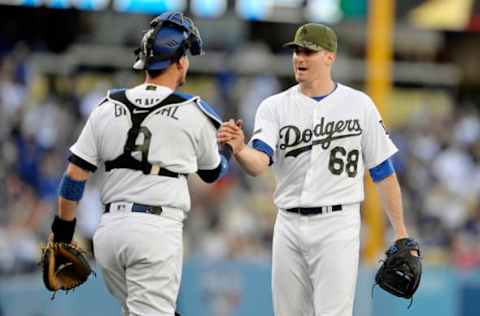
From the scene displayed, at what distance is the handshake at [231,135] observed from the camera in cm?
617

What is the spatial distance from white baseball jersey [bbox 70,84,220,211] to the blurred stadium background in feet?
17.9

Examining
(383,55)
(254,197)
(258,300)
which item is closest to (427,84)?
(254,197)

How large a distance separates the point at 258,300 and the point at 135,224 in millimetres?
5807

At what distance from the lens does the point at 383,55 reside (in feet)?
41.3

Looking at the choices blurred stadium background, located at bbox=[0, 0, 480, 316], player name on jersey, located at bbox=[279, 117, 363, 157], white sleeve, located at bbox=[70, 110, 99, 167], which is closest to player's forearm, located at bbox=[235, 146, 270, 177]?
player name on jersey, located at bbox=[279, 117, 363, 157]

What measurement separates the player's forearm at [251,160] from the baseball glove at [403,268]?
2.81ft

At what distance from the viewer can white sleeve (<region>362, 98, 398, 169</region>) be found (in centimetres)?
674

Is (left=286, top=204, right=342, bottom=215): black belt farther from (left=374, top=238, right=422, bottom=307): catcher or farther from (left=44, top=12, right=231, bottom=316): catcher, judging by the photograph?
(left=44, top=12, right=231, bottom=316): catcher

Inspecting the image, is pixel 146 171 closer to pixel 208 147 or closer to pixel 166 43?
pixel 208 147

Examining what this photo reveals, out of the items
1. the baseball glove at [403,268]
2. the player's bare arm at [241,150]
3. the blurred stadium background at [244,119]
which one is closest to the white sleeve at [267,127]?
the player's bare arm at [241,150]

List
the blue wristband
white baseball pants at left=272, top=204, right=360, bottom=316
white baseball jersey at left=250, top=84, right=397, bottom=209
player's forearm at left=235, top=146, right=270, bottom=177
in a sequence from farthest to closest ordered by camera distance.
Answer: white baseball jersey at left=250, top=84, right=397, bottom=209, white baseball pants at left=272, top=204, right=360, bottom=316, player's forearm at left=235, top=146, right=270, bottom=177, the blue wristband

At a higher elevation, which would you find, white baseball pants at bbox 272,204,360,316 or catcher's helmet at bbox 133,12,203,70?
catcher's helmet at bbox 133,12,203,70

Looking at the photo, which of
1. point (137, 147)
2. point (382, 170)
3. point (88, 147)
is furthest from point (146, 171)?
point (382, 170)

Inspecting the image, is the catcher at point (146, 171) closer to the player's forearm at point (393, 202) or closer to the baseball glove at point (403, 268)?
the player's forearm at point (393, 202)
